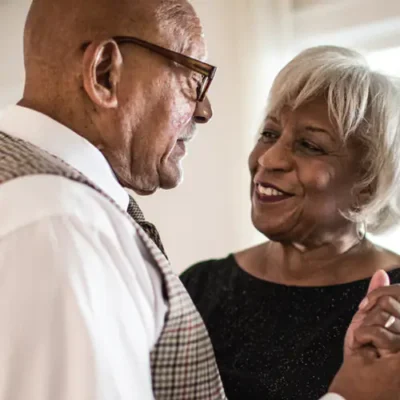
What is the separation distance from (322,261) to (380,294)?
0.48m

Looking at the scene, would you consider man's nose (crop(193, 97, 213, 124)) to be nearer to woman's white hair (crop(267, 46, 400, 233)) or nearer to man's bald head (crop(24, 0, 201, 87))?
man's bald head (crop(24, 0, 201, 87))

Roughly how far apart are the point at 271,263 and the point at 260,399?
1.22 feet

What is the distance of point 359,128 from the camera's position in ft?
4.60

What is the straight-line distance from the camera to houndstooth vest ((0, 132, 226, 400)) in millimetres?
664

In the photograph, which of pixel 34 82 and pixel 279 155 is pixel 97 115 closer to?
pixel 34 82

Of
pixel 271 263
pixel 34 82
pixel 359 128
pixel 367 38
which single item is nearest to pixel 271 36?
pixel 367 38

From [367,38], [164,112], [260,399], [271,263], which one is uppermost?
[367,38]

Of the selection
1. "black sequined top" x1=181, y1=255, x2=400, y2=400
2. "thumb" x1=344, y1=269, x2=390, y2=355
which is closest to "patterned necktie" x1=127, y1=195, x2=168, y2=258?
"thumb" x1=344, y1=269, x2=390, y2=355

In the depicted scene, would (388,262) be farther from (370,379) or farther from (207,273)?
(370,379)

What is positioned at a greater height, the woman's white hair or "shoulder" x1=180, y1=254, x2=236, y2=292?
the woman's white hair

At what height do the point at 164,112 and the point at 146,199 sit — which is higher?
the point at 164,112

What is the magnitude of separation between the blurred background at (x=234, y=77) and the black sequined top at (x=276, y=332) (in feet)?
1.43

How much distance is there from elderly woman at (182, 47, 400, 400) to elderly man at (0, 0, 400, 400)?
1.37 feet

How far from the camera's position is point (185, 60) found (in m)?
0.88
